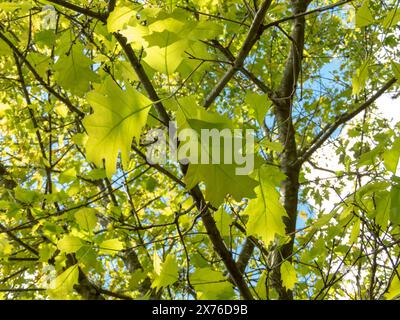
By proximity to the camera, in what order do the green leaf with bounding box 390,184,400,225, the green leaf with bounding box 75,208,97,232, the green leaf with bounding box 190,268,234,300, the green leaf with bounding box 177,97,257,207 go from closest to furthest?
the green leaf with bounding box 177,97,257,207 < the green leaf with bounding box 390,184,400,225 < the green leaf with bounding box 190,268,234,300 < the green leaf with bounding box 75,208,97,232

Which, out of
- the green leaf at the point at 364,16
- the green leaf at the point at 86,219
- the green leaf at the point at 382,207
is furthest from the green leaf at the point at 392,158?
the green leaf at the point at 86,219

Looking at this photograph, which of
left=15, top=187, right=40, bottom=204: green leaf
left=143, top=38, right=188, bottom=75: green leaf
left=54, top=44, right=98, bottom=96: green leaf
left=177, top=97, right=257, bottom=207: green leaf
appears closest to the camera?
left=177, top=97, right=257, bottom=207: green leaf

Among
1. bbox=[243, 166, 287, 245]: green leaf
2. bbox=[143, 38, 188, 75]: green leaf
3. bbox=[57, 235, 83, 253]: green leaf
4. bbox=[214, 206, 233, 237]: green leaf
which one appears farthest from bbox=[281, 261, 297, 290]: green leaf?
bbox=[143, 38, 188, 75]: green leaf

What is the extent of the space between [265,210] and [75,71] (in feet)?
3.23

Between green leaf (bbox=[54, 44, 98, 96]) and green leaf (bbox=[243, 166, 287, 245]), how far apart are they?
855 mm

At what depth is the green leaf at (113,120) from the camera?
852 millimetres

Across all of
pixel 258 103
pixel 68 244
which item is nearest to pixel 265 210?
pixel 258 103

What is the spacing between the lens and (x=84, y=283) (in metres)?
3.20

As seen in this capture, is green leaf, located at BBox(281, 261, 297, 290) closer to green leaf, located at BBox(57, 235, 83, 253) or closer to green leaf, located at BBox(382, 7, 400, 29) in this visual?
green leaf, located at BBox(57, 235, 83, 253)

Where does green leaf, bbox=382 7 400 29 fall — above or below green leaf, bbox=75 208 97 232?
above

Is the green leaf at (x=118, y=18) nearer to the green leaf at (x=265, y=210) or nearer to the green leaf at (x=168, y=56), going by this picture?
the green leaf at (x=168, y=56)

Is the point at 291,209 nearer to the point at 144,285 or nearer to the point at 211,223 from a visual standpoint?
the point at 211,223

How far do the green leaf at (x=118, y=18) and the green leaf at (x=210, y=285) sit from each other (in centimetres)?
94

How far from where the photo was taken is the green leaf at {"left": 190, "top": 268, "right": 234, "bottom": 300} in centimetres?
149
